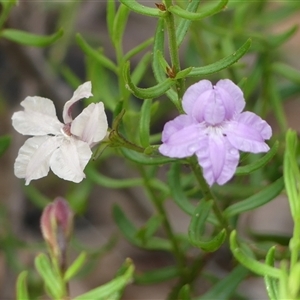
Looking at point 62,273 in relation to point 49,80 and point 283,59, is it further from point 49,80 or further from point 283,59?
point 283,59

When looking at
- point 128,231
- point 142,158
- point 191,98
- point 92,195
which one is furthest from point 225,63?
point 92,195

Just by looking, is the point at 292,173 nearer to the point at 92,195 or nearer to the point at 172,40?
the point at 172,40

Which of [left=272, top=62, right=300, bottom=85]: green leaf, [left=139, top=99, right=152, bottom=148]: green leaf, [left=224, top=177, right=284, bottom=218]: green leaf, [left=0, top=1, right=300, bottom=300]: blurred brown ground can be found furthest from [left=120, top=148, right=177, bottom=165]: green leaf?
[left=0, top=1, right=300, bottom=300]: blurred brown ground

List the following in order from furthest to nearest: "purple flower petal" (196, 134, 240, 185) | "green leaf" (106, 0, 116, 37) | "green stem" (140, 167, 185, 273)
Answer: "green stem" (140, 167, 185, 273) → "green leaf" (106, 0, 116, 37) → "purple flower petal" (196, 134, 240, 185)

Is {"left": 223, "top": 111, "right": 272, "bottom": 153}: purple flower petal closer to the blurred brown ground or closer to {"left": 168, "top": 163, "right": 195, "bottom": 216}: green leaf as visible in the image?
{"left": 168, "top": 163, "right": 195, "bottom": 216}: green leaf

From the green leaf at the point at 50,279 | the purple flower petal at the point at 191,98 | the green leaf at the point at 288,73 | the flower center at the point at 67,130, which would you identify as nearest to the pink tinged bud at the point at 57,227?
the green leaf at the point at 50,279
